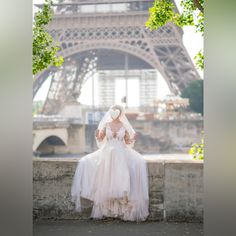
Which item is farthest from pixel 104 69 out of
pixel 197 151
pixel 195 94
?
pixel 197 151

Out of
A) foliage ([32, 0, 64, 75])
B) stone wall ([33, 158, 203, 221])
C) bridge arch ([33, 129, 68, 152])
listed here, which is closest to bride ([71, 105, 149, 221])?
stone wall ([33, 158, 203, 221])

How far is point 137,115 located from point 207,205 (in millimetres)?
37142

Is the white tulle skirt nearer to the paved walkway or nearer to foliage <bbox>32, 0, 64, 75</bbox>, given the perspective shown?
the paved walkway

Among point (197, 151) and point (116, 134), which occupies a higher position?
point (116, 134)

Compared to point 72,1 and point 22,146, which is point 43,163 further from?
point 72,1

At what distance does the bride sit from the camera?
16.1 ft

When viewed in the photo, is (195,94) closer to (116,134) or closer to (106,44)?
(106,44)

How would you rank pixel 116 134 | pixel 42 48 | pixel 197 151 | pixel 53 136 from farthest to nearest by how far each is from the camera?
pixel 53 136, pixel 197 151, pixel 42 48, pixel 116 134

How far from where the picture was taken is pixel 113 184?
4.90m

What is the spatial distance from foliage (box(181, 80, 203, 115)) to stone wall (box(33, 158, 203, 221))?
99.0 feet

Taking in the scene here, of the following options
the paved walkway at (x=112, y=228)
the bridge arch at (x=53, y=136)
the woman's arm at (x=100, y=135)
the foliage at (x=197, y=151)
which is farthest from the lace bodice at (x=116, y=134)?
the bridge arch at (x=53, y=136)

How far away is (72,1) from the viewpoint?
36.1 metres

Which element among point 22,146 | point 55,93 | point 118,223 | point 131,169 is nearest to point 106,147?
point 131,169

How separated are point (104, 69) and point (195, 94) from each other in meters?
7.60
